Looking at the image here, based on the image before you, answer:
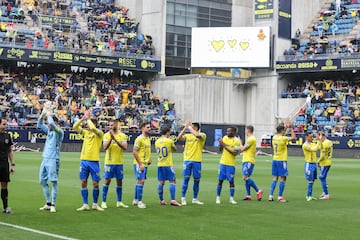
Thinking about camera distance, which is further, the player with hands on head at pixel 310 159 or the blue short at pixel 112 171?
the player with hands on head at pixel 310 159

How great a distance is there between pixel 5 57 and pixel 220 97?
21445 mm

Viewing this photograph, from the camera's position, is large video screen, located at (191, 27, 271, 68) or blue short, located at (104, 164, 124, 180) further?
large video screen, located at (191, 27, 271, 68)

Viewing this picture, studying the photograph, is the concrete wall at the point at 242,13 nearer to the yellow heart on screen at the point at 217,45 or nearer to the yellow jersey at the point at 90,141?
the yellow heart on screen at the point at 217,45

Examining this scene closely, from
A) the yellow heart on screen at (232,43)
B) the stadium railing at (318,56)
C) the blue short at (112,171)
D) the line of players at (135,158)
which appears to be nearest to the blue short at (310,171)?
the line of players at (135,158)

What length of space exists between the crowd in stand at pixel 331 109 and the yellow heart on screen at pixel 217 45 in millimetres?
8331

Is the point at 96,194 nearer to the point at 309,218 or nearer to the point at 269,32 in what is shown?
the point at 309,218

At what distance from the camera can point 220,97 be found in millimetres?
66000

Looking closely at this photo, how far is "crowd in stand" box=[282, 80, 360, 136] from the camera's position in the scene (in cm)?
5844

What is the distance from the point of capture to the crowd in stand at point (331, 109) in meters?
58.4

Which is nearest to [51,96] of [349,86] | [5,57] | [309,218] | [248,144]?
[5,57]

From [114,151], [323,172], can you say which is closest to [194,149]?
[114,151]

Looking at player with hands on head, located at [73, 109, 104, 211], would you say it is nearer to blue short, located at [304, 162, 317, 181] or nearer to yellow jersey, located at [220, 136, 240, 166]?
yellow jersey, located at [220, 136, 240, 166]

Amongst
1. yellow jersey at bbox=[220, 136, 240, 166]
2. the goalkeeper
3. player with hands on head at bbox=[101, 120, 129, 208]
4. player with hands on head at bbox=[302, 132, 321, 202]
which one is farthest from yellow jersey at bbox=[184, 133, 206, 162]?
player with hands on head at bbox=[302, 132, 321, 202]

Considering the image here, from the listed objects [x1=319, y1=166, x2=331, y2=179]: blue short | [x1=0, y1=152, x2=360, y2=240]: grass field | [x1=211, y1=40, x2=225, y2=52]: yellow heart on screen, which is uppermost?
[x1=211, y1=40, x2=225, y2=52]: yellow heart on screen
